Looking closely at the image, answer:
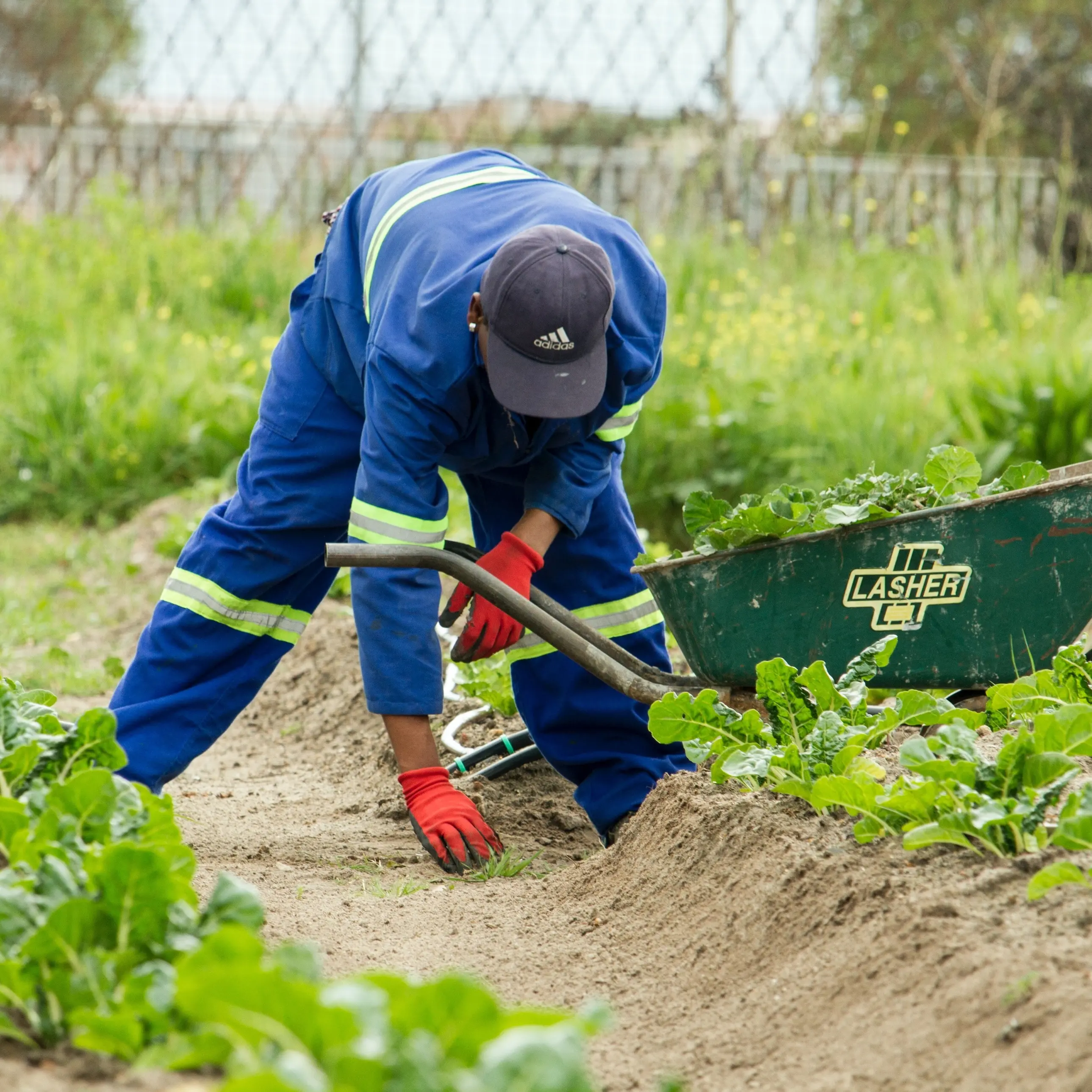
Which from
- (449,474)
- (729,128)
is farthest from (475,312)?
(729,128)

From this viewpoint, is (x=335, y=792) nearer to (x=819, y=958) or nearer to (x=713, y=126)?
(x=819, y=958)

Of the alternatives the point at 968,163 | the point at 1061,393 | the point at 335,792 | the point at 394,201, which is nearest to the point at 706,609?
the point at 394,201

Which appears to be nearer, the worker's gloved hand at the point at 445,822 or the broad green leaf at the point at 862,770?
the broad green leaf at the point at 862,770

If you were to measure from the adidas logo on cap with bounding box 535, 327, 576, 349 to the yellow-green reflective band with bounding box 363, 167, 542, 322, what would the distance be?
1.60ft

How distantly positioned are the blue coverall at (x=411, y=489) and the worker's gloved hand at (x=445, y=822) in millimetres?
254

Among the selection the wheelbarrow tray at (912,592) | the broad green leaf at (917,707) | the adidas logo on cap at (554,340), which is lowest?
the broad green leaf at (917,707)

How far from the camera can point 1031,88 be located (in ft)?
31.3

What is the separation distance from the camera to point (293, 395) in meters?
2.98

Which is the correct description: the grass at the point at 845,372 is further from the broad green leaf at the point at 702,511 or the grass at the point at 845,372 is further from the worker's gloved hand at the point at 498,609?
the worker's gloved hand at the point at 498,609

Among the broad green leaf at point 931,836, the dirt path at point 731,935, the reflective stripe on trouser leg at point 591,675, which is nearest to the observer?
the dirt path at point 731,935

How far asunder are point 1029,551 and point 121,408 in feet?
15.8

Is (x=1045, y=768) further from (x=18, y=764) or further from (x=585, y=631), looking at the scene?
(x=18, y=764)

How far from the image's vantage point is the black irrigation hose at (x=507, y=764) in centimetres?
329

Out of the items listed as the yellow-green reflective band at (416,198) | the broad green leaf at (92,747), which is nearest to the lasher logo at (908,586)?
the yellow-green reflective band at (416,198)
